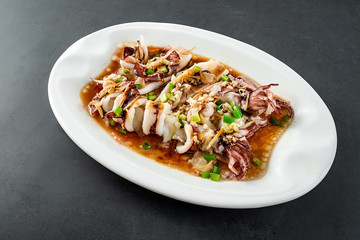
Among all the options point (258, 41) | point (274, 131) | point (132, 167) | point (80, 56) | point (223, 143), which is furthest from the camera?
point (258, 41)

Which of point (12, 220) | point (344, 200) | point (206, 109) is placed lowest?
point (12, 220)

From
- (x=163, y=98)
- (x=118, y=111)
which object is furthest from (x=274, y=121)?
(x=118, y=111)

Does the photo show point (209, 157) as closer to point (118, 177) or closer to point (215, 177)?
point (215, 177)

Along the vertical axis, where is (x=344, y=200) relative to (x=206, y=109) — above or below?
below

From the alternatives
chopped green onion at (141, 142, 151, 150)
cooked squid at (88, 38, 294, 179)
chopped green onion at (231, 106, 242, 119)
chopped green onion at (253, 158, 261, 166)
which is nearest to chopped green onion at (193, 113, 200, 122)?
cooked squid at (88, 38, 294, 179)

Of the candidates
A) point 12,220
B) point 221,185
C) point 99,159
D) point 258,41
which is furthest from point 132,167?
point 258,41

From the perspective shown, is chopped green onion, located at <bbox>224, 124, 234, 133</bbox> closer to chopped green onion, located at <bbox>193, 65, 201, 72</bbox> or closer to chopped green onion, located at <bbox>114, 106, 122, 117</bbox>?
chopped green onion, located at <bbox>193, 65, 201, 72</bbox>

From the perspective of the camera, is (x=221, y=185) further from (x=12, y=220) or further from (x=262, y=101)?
(x=12, y=220)
